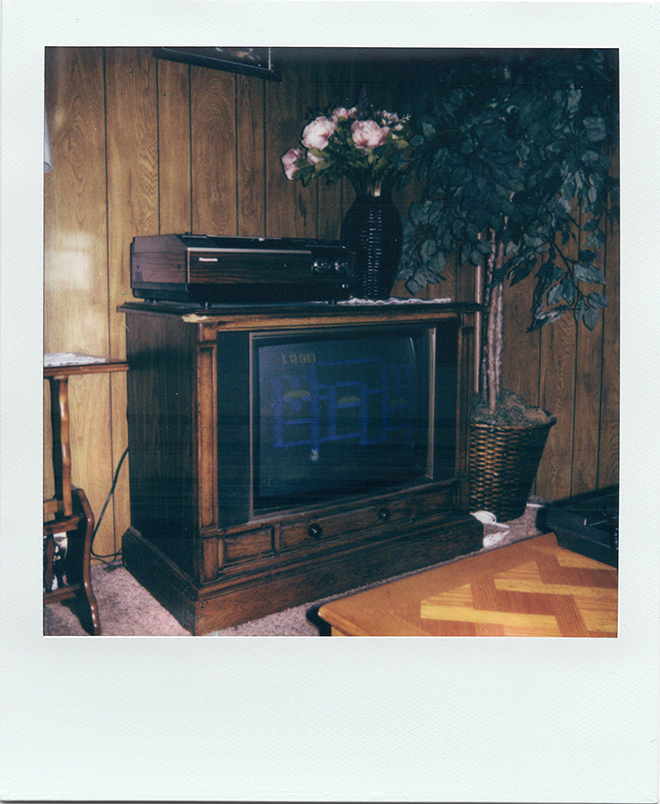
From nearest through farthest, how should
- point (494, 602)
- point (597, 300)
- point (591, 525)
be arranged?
point (494, 602), point (591, 525), point (597, 300)

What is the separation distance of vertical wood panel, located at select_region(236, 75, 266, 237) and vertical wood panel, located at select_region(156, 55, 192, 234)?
171mm

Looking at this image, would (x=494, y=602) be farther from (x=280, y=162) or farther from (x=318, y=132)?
(x=280, y=162)

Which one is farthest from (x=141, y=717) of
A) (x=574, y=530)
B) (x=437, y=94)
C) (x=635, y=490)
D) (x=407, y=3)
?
(x=437, y=94)

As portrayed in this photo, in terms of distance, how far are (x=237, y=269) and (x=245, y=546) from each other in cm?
62

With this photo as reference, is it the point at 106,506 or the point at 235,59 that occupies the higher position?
the point at 235,59

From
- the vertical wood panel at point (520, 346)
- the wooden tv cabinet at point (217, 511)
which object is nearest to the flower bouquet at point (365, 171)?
the wooden tv cabinet at point (217, 511)

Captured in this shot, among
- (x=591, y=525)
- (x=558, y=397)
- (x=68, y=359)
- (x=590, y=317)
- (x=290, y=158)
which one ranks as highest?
(x=290, y=158)

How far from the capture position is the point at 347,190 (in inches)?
86.7

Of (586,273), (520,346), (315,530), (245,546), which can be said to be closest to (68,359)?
(245,546)

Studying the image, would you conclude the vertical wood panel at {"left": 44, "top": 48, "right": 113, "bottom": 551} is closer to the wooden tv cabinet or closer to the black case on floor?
the wooden tv cabinet

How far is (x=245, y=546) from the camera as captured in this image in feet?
5.08

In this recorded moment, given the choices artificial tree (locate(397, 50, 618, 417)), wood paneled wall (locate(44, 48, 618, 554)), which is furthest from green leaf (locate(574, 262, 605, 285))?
wood paneled wall (locate(44, 48, 618, 554))

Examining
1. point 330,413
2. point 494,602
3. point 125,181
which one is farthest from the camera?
point 125,181

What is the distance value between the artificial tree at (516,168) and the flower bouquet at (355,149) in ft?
0.33
